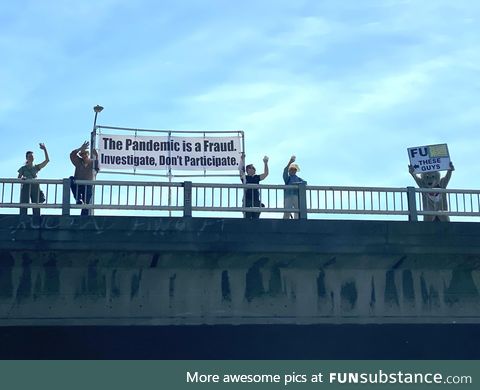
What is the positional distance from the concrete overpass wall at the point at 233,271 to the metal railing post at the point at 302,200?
1.53 feet

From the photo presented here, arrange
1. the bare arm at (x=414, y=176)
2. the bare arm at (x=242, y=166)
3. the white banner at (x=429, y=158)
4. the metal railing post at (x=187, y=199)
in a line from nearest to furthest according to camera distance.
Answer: the metal railing post at (x=187, y=199) → the white banner at (x=429, y=158) → the bare arm at (x=414, y=176) → the bare arm at (x=242, y=166)

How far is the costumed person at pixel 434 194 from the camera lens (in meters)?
17.8

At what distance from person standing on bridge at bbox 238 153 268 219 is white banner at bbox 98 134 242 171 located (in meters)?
0.35

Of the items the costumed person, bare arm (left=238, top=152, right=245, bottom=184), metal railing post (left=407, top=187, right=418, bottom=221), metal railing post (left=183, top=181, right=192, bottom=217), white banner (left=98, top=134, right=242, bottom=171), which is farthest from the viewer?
bare arm (left=238, top=152, right=245, bottom=184)

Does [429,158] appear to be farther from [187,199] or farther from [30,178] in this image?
[30,178]

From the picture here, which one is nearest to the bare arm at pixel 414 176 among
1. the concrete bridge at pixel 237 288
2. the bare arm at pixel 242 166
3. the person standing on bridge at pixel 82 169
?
the concrete bridge at pixel 237 288

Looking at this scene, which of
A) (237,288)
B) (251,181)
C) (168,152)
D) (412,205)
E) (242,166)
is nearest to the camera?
(237,288)

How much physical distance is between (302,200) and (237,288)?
2152 millimetres

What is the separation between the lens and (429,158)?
18.7 metres

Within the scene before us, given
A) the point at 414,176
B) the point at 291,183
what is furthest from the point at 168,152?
the point at 414,176

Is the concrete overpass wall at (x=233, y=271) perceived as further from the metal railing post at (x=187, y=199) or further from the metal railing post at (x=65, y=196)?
the metal railing post at (x=65, y=196)

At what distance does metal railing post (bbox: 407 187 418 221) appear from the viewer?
17.2m

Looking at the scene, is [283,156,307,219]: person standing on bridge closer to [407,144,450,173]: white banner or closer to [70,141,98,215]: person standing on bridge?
[407,144,450,173]: white banner

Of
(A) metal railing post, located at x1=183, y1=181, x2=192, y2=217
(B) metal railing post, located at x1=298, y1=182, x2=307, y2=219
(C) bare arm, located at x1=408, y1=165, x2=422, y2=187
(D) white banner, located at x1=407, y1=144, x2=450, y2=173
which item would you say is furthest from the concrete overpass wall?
(C) bare arm, located at x1=408, y1=165, x2=422, y2=187
